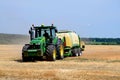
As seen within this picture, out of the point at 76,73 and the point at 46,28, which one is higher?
the point at 46,28

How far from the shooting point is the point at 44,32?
115 feet

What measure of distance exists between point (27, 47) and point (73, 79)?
14.2 metres

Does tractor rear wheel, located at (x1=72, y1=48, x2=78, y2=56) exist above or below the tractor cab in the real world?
below

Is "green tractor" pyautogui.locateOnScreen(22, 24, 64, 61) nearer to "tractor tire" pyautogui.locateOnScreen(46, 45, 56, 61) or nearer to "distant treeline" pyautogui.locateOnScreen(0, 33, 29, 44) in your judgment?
"tractor tire" pyautogui.locateOnScreen(46, 45, 56, 61)

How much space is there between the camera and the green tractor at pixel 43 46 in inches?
1291

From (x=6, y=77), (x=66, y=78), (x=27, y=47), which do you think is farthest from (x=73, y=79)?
(x=27, y=47)

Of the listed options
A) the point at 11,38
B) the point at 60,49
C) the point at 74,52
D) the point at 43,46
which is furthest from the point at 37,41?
the point at 11,38

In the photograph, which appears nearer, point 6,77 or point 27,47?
point 6,77

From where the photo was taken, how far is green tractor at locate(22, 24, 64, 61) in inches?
1291

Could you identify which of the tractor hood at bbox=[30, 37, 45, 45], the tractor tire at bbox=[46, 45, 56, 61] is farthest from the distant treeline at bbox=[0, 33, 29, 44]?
the tractor tire at bbox=[46, 45, 56, 61]

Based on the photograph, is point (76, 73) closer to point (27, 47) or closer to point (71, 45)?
point (27, 47)

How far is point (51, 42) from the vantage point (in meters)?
34.4

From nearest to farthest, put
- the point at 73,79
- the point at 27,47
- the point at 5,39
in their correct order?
the point at 73,79 < the point at 27,47 < the point at 5,39

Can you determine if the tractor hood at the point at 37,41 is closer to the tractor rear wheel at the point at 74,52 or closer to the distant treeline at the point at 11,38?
the tractor rear wheel at the point at 74,52
